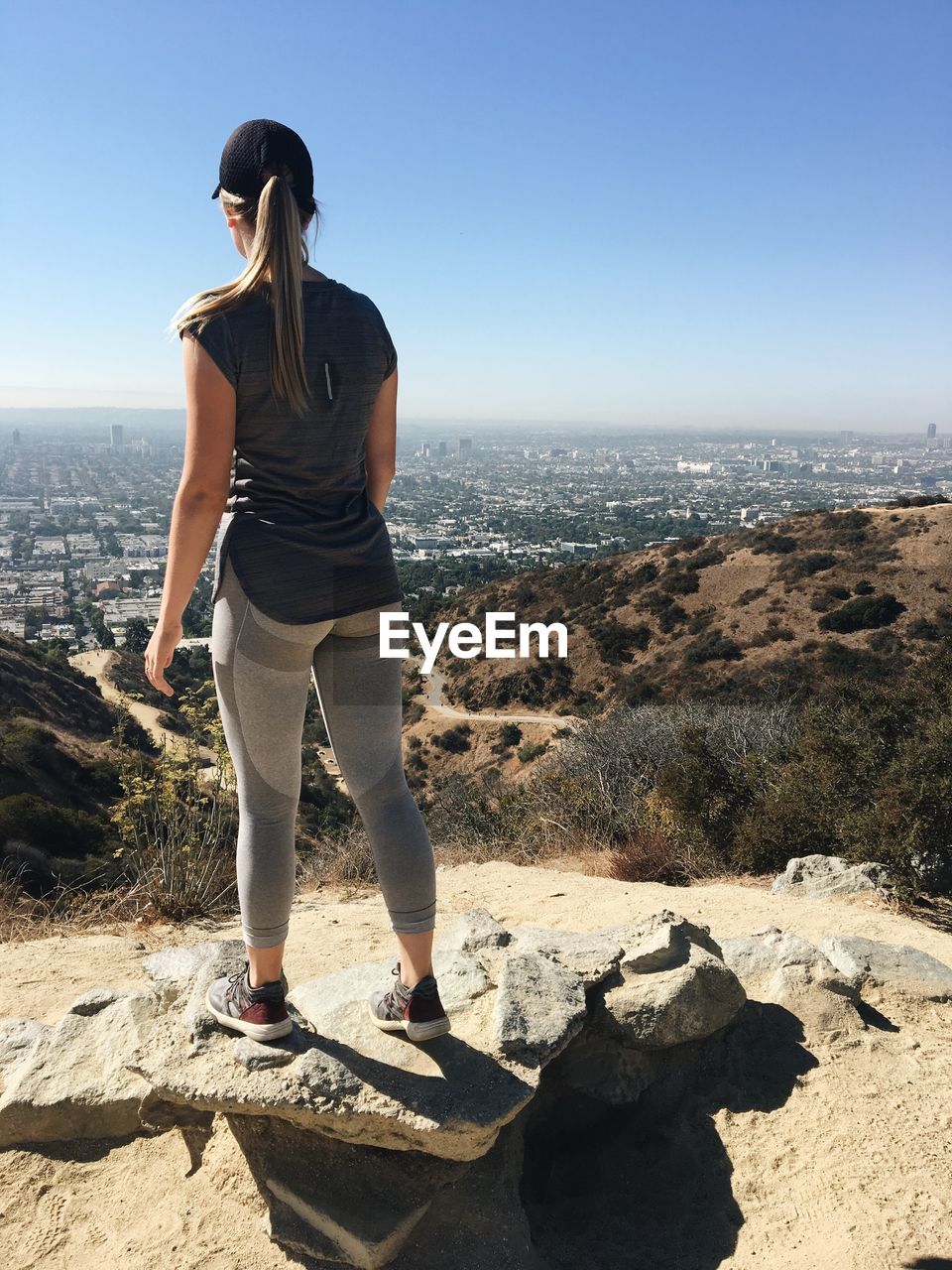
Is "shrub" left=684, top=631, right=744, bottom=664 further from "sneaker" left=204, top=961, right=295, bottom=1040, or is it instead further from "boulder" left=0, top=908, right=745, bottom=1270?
"sneaker" left=204, top=961, right=295, bottom=1040

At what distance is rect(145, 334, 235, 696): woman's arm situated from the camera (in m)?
1.64

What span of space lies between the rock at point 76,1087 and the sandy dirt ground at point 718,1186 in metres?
0.05

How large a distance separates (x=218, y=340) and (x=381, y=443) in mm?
515

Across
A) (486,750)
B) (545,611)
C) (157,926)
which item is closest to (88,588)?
(545,611)

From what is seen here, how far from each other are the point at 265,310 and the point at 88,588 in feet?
200

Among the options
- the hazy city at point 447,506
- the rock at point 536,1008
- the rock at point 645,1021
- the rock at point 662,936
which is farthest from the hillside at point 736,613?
the rock at point 536,1008

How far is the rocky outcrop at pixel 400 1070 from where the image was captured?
1894 millimetres

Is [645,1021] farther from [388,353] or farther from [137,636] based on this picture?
[137,636]

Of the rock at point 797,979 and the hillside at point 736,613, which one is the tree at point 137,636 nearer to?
the hillside at point 736,613

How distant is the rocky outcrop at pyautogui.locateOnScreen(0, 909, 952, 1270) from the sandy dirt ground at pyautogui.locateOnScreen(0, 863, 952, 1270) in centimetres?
9

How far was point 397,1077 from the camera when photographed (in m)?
2.00

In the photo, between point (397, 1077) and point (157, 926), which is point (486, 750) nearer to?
point (157, 926)

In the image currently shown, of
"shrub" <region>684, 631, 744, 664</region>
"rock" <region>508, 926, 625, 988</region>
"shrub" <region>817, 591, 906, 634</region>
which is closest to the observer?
"rock" <region>508, 926, 625, 988</region>

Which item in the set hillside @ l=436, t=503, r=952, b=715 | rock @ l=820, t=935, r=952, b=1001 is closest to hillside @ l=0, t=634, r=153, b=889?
rock @ l=820, t=935, r=952, b=1001
